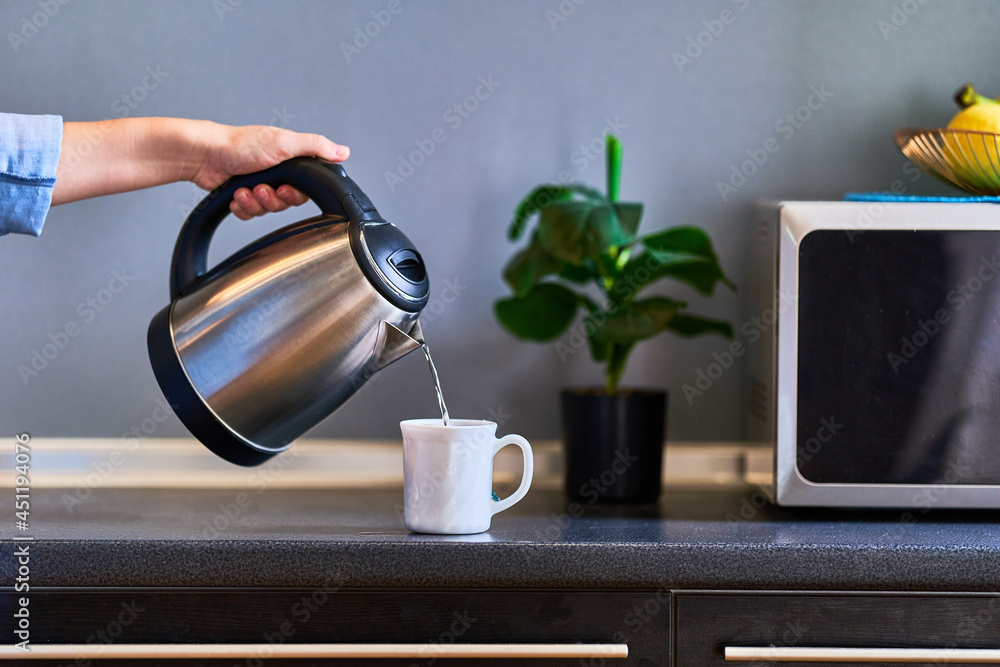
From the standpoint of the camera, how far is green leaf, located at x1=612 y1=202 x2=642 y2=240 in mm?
1030

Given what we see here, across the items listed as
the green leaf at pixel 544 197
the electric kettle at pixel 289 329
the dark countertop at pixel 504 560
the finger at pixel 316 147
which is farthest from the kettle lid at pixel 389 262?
the green leaf at pixel 544 197

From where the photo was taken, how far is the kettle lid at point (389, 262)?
0.78 m

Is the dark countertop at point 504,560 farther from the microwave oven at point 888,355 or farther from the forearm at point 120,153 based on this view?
the forearm at point 120,153

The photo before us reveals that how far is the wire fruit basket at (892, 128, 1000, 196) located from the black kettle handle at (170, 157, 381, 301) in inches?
26.3

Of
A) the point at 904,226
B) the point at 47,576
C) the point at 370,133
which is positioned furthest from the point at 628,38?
the point at 47,576

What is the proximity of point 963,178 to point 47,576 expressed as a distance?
106 centimetres

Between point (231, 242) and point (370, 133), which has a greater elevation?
point (370, 133)

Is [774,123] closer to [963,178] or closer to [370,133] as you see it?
[963,178]

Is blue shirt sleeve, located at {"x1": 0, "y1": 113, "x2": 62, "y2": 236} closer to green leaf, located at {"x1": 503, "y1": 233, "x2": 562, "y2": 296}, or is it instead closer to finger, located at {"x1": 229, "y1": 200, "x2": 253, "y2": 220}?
finger, located at {"x1": 229, "y1": 200, "x2": 253, "y2": 220}

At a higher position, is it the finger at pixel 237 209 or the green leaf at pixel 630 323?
the finger at pixel 237 209

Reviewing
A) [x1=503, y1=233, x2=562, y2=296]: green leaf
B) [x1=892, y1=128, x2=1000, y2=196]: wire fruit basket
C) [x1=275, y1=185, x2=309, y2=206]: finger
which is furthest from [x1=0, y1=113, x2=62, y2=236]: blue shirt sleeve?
[x1=892, y1=128, x2=1000, y2=196]: wire fruit basket

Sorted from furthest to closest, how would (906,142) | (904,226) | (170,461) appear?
1. (170,461)
2. (906,142)
3. (904,226)

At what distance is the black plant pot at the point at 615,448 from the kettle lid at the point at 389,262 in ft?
1.16

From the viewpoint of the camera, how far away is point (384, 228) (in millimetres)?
799
